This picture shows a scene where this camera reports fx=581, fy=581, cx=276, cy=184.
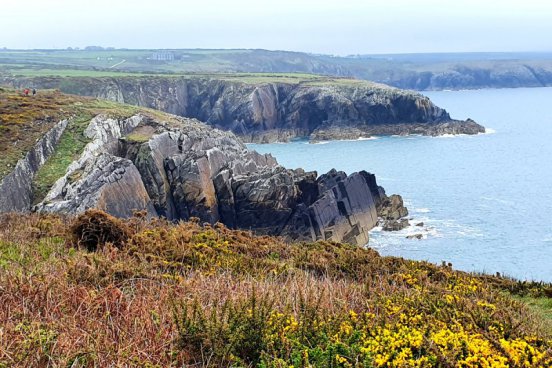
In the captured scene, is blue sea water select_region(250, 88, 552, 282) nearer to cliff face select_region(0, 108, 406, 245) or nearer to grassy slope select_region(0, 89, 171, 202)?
cliff face select_region(0, 108, 406, 245)

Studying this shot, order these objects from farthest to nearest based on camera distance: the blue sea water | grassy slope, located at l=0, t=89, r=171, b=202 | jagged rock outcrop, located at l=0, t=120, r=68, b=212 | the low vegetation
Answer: the blue sea water, grassy slope, located at l=0, t=89, r=171, b=202, jagged rock outcrop, located at l=0, t=120, r=68, b=212, the low vegetation

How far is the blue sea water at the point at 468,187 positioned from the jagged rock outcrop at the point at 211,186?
3530 mm

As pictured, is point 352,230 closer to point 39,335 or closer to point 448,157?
point 39,335

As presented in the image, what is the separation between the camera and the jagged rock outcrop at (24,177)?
1046 inches

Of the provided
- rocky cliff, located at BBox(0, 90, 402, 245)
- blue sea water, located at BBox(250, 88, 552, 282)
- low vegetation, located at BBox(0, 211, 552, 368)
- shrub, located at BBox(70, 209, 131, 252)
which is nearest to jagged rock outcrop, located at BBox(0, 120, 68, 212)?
rocky cliff, located at BBox(0, 90, 402, 245)

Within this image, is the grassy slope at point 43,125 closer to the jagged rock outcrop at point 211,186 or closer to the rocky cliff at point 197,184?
the rocky cliff at point 197,184

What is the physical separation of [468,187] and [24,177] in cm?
3815

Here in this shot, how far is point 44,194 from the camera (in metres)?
28.5

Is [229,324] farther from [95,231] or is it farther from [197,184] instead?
[197,184]

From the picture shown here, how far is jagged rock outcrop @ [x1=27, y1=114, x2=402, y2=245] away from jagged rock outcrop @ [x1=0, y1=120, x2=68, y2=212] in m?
1.76

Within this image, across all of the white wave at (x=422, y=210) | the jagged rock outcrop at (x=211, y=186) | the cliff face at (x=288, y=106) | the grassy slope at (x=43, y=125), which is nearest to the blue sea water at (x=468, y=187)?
the white wave at (x=422, y=210)

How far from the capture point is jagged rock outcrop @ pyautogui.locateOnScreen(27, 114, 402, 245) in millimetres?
31422

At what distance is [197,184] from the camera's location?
33.7 metres

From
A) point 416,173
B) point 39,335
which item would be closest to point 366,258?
point 39,335
